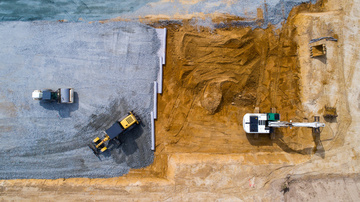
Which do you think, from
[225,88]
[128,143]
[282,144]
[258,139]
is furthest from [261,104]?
[128,143]

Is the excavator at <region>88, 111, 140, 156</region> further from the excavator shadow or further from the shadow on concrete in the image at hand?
the excavator shadow

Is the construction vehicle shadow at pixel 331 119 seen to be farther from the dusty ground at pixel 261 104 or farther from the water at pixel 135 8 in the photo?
the water at pixel 135 8

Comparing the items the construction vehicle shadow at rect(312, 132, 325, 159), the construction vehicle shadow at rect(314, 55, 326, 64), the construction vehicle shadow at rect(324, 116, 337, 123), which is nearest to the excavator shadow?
the construction vehicle shadow at rect(312, 132, 325, 159)

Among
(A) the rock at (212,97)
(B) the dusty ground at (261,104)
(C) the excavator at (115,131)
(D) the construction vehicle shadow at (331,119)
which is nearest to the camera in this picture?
(C) the excavator at (115,131)

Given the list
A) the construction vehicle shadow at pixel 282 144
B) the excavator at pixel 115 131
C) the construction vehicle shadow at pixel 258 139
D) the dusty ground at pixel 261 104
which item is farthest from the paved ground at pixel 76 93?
the construction vehicle shadow at pixel 282 144

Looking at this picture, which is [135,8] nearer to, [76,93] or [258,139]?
[76,93]

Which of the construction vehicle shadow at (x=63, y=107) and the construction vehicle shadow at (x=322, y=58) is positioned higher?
the construction vehicle shadow at (x=322, y=58)
